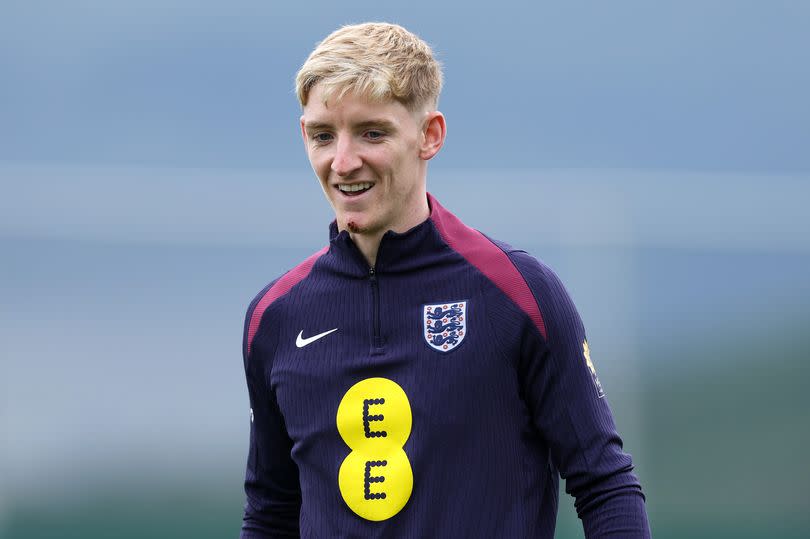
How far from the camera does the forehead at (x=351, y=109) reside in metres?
1.65

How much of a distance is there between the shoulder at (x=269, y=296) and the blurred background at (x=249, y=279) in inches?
105

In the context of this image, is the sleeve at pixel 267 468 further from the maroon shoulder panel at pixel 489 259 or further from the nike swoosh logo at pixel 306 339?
the maroon shoulder panel at pixel 489 259

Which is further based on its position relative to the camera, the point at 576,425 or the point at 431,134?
the point at 431,134

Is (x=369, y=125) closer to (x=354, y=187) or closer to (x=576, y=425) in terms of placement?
(x=354, y=187)

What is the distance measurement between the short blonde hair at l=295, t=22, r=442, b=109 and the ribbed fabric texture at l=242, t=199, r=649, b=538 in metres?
0.19

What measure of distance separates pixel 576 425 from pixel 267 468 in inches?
20.8

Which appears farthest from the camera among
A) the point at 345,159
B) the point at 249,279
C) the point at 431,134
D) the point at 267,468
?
the point at 249,279

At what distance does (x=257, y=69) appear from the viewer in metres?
5.44

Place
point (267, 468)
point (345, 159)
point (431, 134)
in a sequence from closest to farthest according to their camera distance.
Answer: point (345, 159) < point (431, 134) < point (267, 468)

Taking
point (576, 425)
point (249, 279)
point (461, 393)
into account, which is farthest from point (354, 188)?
point (249, 279)

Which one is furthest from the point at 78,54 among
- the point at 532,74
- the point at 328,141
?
the point at 328,141

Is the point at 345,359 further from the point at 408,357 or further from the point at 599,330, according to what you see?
the point at 599,330

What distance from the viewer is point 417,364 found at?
66.1 inches

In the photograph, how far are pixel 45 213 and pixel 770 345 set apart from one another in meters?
2.97
